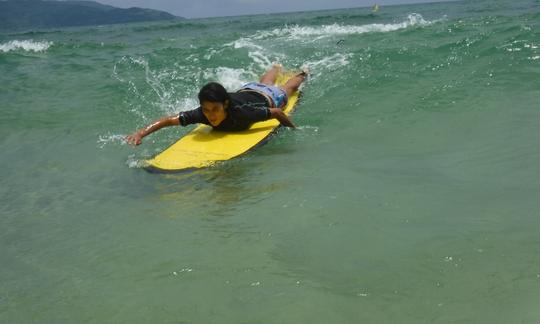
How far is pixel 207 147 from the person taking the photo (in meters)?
5.11

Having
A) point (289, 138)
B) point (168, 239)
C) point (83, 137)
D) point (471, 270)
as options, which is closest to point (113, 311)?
point (168, 239)

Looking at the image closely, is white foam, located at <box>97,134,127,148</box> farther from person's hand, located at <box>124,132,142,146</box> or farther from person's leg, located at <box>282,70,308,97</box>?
person's leg, located at <box>282,70,308,97</box>

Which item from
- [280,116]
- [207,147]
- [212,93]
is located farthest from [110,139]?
[280,116]

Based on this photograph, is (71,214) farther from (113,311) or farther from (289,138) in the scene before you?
(289,138)

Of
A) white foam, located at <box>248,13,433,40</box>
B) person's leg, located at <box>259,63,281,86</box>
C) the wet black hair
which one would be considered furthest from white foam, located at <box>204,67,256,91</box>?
white foam, located at <box>248,13,433,40</box>

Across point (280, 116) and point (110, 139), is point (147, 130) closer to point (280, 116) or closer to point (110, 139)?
point (110, 139)

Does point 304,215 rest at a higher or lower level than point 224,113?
lower

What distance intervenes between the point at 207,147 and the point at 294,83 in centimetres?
268

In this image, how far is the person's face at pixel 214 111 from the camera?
16.8 feet

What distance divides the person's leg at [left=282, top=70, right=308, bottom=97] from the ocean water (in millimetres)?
335

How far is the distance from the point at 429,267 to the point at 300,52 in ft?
30.7

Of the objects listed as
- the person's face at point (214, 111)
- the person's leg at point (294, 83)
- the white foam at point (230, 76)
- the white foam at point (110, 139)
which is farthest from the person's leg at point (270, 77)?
the white foam at point (110, 139)

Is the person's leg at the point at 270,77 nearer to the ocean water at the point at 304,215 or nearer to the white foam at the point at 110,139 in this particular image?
the ocean water at the point at 304,215

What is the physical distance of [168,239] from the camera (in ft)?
10.1
